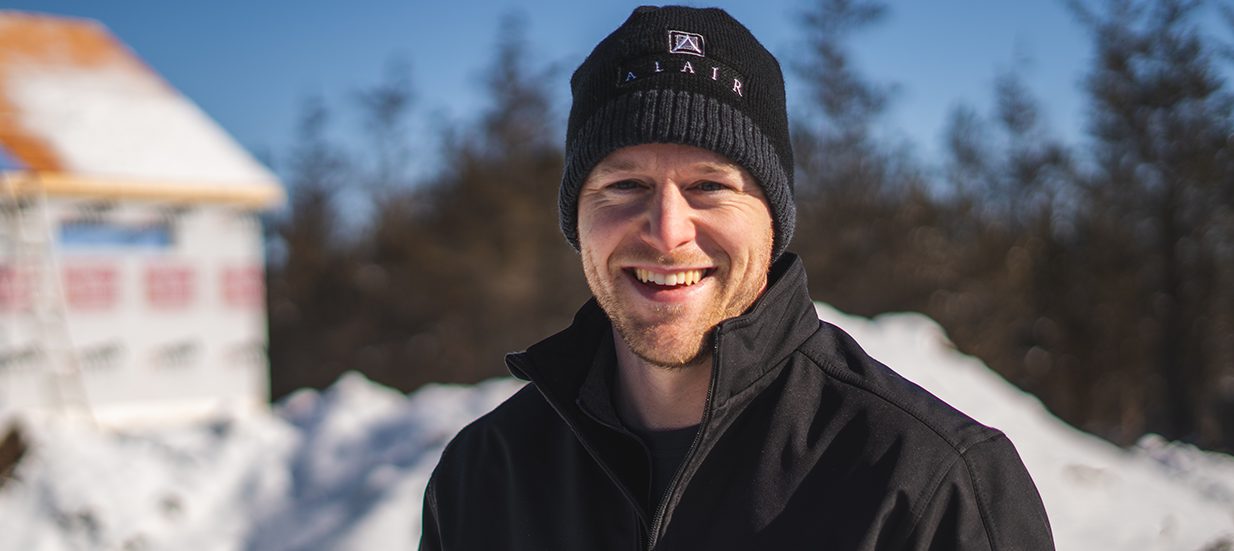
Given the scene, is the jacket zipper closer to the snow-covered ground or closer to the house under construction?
the snow-covered ground

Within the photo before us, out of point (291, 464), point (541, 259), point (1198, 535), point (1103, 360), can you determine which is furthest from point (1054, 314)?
point (291, 464)

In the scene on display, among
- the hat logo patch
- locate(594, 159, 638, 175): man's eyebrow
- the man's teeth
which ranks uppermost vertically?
the hat logo patch

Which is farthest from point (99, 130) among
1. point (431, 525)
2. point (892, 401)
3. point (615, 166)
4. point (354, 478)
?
point (892, 401)

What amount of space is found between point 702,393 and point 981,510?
1.63 ft

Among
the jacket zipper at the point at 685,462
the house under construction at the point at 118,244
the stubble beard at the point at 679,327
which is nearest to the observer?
the jacket zipper at the point at 685,462

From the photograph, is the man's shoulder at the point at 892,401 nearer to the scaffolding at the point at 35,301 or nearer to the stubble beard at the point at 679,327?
the stubble beard at the point at 679,327

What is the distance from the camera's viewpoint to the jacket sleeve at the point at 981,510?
1512 mm

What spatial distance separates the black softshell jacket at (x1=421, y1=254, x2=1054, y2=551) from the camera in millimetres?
1536

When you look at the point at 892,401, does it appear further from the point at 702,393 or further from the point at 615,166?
the point at 615,166

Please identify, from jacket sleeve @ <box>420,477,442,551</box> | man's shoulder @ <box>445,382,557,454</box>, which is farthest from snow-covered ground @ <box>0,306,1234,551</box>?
man's shoulder @ <box>445,382,557,454</box>

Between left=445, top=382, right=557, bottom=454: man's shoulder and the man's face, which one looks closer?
the man's face

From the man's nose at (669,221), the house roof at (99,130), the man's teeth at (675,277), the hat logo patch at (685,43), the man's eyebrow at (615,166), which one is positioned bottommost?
the house roof at (99,130)

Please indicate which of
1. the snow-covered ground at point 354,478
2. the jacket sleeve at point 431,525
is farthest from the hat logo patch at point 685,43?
the snow-covered ground at point 354,478

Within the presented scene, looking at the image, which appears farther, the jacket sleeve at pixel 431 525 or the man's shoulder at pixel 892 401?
the jacket sleeve at pixel 431 525
